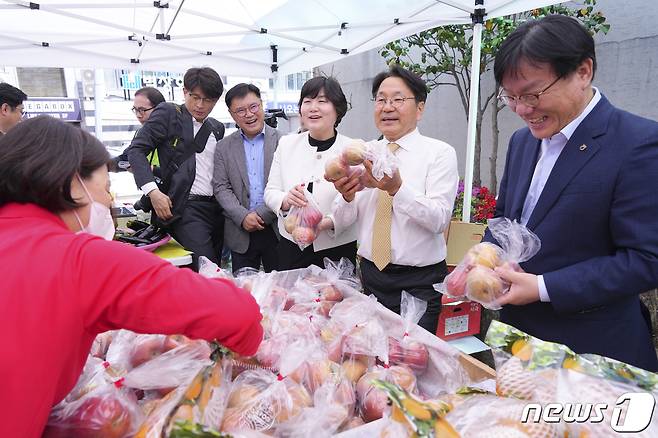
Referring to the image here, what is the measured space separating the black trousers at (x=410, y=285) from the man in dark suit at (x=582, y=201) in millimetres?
659

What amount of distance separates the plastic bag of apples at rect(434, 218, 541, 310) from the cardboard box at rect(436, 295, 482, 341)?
5.07 feet

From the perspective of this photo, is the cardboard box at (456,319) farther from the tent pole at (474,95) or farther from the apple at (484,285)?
the apple at (484,285)

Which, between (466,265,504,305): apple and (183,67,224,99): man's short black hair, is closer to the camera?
(466,265,504,305): apple

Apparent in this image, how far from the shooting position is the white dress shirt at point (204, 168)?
344cm

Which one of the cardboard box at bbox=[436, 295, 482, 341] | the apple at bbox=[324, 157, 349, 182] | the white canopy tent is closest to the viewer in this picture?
the apple at bbox=[324, 157, 349, 182]

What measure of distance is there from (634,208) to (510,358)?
0.68 metres

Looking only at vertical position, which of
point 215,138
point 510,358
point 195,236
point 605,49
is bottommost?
point 195,236

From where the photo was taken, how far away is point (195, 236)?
3451 millimetres

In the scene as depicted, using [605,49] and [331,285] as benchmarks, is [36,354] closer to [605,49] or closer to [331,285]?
[331,285]

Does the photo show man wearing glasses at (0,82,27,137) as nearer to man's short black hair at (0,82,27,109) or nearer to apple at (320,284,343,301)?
man's short black hair at (0,82,27,109)

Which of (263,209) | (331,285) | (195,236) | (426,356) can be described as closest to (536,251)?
(426,356)

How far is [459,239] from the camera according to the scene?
3.41 metres

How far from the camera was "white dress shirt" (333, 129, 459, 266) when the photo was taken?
2.11 m

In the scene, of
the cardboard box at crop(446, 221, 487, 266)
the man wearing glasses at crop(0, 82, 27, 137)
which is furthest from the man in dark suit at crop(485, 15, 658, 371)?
the man wearing glasses at crop(0, 82, 27, 137)
